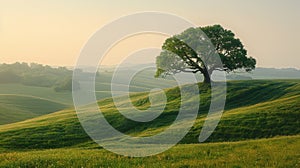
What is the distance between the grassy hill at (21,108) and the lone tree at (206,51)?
163ft

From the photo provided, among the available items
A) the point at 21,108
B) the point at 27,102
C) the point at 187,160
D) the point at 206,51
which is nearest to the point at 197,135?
the point at 187,160

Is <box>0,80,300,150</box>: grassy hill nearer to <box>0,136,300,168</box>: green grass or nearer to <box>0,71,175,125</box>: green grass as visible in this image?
<box>0,136,300,168</box>: green grass

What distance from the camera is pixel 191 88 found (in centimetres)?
7181

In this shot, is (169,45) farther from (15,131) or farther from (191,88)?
(15,131)

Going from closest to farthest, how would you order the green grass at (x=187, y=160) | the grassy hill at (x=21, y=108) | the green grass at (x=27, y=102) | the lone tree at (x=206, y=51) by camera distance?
the green grass at (x=187, y=160), the lone tree at (x=206, y=51), the grassy hill at (x=21, y=108), the green grass at (x=27, y=102)

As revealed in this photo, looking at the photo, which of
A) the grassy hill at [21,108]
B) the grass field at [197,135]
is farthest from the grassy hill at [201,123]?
the grassy hill at [21,108]

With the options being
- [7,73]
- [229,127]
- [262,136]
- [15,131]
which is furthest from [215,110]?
[7,73]

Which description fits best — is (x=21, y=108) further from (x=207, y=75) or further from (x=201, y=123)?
(x=201, y=123)

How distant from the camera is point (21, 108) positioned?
111688 millimetres

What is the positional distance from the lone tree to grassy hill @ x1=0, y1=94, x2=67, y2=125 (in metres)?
49.6

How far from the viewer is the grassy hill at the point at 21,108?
94.9 m

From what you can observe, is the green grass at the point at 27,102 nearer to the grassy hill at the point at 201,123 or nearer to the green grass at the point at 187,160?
the grassy hill at the point at 201,123

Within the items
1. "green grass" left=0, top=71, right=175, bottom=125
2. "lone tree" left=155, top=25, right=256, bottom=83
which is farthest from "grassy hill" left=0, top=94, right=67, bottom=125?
"lone tree" left=155, top=25, right=256, bottom=83

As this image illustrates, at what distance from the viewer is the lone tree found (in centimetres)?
7044
